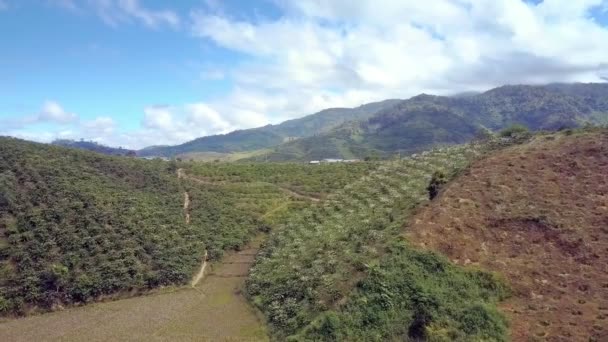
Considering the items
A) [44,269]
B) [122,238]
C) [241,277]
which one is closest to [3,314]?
[44,269]

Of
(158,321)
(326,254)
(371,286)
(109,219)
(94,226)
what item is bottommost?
(158,321)

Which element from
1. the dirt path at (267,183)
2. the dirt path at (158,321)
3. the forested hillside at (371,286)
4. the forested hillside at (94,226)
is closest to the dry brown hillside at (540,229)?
the forested hillside at (371,286)

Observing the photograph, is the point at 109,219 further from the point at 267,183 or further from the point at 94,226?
the point at 267,183

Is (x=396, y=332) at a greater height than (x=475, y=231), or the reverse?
(x=475, y=231)

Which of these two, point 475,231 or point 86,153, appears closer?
point 475,231

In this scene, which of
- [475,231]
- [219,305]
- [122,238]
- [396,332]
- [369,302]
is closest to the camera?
[396,332]

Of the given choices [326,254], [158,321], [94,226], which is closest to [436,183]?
[326,254]

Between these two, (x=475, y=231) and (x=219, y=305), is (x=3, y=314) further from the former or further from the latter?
(x=475, y=231)

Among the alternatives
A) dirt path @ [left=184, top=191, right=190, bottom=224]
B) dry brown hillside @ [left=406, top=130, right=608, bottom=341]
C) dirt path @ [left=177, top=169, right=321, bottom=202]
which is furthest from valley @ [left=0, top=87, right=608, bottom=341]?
dirt path @ [left=177, top=169, right=321, bottom=202]
